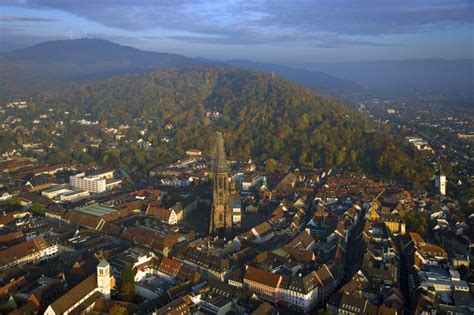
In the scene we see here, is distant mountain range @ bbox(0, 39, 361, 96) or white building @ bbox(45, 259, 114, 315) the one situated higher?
distant mountain range @ bbox(0, 39, 361, 96)

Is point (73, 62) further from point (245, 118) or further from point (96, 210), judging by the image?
point (96, 210)

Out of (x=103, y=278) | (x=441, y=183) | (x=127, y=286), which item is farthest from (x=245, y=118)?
(x=103, y=278)

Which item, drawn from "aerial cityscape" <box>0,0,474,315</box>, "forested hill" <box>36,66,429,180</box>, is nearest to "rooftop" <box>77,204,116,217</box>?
"aerial cityscape" <box>0,0,474,315</box>

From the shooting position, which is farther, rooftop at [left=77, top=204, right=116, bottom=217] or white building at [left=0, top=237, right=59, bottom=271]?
rooftop at [left=77, top=204, right=116, bottom=217]

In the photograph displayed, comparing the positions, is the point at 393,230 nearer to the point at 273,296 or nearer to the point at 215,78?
the point at 273,296

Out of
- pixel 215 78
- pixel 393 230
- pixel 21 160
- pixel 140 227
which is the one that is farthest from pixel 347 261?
pixel 215 78

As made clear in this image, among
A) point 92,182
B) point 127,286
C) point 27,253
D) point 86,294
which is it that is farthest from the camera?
point 92,182

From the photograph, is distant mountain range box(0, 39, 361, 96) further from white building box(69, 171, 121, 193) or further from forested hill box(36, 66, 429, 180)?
white building box(69, 171, 121, 193)
